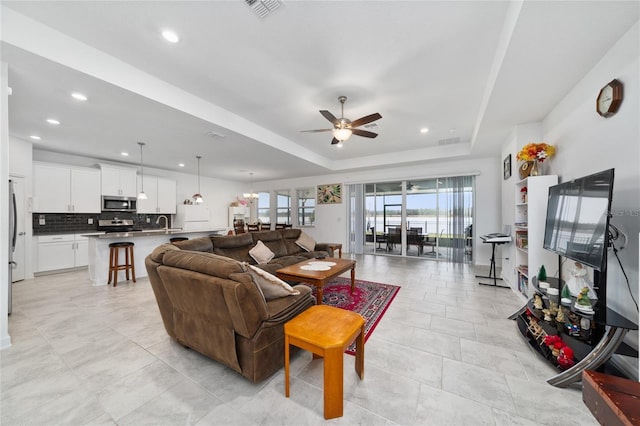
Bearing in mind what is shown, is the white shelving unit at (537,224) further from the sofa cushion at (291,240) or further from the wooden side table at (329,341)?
the sofa cushion at (291,240)

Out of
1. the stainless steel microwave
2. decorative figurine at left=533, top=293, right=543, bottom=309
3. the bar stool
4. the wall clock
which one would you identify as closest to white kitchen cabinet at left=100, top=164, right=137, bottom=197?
the stainless steel microwave

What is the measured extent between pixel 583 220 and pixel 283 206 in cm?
805

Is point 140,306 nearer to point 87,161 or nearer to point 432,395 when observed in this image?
point 432,395

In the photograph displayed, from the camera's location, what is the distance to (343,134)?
315 centimetres

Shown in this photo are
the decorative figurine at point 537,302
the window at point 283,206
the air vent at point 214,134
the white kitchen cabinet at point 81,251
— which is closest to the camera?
the decorative figurine at point 537,302

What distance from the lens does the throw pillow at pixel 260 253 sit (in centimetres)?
409

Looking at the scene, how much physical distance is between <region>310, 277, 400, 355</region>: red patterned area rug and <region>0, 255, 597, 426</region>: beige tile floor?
0.53ft

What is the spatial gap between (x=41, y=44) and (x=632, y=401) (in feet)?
14.4

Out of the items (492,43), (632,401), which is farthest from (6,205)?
(492,43)

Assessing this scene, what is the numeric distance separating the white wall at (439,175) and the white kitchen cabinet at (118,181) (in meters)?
4.86

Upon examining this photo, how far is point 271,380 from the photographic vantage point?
1.75 meters

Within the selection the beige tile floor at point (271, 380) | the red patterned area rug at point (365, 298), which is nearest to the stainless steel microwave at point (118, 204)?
the beige tile floor at point (271, 380)

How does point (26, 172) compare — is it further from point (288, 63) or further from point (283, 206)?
point (283, 206)

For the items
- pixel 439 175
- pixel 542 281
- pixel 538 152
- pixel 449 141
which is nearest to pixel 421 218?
pixel 439 175
